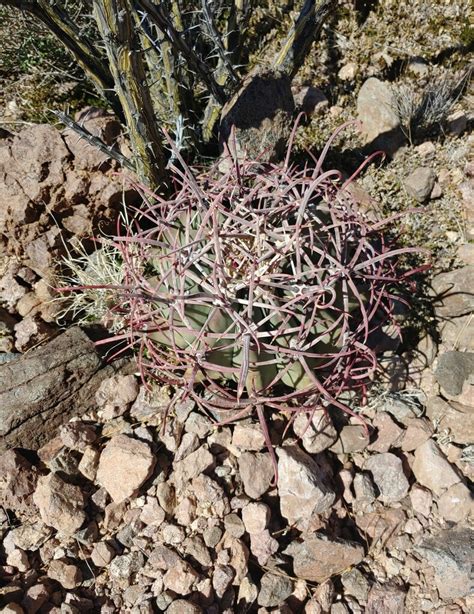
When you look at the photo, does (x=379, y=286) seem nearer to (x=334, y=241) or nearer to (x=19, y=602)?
(x=334, y=241)

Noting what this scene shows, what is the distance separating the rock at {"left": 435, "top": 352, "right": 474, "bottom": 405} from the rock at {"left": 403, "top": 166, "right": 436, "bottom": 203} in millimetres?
919

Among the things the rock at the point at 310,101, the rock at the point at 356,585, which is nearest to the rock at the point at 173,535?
the rock at the point at 356,585

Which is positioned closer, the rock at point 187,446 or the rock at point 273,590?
the rock at point 273,590

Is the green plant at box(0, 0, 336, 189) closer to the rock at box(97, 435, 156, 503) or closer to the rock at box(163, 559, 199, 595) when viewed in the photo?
the rock at box(97, 435, 156, 503)

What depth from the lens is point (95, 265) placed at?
9.01 ft

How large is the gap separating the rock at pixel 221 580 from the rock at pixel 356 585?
458mm

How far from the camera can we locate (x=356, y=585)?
2096mm

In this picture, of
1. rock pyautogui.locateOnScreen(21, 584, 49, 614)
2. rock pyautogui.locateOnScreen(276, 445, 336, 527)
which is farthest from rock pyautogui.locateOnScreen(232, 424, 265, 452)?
rock pyautogui.locateOnScreen(21, 584, 49, 614)

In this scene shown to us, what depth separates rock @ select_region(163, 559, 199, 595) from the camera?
200 centimetres

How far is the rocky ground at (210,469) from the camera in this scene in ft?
6.78

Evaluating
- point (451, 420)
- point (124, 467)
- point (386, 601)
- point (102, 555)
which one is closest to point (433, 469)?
point (451, 420)

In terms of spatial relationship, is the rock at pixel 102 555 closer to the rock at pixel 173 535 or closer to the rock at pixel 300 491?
the rock at pixel 173 535

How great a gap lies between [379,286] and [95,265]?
4.69 ft

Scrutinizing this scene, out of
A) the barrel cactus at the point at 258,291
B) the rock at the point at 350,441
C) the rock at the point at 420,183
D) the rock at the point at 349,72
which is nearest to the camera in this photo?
the barrel cactus at the point at 258,291
